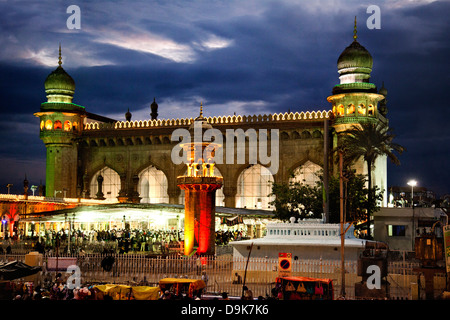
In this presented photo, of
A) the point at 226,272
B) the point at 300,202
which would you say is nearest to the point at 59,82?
the point at 300,202

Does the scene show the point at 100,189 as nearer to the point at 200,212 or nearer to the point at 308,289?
the point at 200,212

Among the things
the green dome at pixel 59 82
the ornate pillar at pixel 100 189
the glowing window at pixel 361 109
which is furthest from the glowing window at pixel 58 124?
the glowing window at pixel 361 109

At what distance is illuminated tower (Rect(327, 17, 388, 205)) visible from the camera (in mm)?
48281

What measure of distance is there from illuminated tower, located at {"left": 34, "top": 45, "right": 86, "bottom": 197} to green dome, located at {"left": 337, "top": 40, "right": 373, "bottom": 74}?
23311mm

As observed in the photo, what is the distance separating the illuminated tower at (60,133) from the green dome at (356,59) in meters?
23.3

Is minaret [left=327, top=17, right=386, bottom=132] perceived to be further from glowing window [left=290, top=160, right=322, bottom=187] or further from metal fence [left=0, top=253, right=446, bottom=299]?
metal fence [left=0, top=253, right=446, bottom=299]

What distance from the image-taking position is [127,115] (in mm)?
64938

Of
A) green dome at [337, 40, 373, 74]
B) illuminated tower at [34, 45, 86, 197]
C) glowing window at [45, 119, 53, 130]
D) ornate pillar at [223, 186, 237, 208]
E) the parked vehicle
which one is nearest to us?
the parked vehicle

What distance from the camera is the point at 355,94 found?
159ft

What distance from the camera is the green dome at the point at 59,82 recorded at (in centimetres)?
5666

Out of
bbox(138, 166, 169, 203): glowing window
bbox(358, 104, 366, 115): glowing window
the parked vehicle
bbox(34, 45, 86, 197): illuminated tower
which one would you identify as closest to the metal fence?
the parked vehicle

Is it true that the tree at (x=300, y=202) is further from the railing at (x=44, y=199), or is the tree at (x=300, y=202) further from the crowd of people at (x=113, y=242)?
the railing at (x=44, y=199)

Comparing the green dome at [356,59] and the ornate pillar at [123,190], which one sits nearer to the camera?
the green dome at [356,59]
